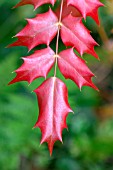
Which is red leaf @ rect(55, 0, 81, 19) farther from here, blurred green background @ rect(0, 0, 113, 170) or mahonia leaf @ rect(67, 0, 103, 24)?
blurred green background @ rect(0, 0, 113, 170)

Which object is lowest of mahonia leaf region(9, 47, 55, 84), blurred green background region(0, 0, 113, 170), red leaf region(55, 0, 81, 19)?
blurred green background region(0, 0, 113, 170)

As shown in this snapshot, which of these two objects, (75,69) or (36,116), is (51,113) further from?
(36,116)

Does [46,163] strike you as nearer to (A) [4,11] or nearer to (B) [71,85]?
(B) [71,85]

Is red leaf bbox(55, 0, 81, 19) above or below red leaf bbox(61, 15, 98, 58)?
above

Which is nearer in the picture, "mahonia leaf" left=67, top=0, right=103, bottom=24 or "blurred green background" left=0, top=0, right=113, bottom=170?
"mahonia leaf" left=67, top=0, right=103, bottom=24

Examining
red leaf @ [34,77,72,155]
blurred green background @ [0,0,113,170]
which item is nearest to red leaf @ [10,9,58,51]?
red leaf @ [34,77,72,155]

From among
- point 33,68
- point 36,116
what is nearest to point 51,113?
point 33,68

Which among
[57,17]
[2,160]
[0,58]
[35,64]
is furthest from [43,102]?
[0,58]
